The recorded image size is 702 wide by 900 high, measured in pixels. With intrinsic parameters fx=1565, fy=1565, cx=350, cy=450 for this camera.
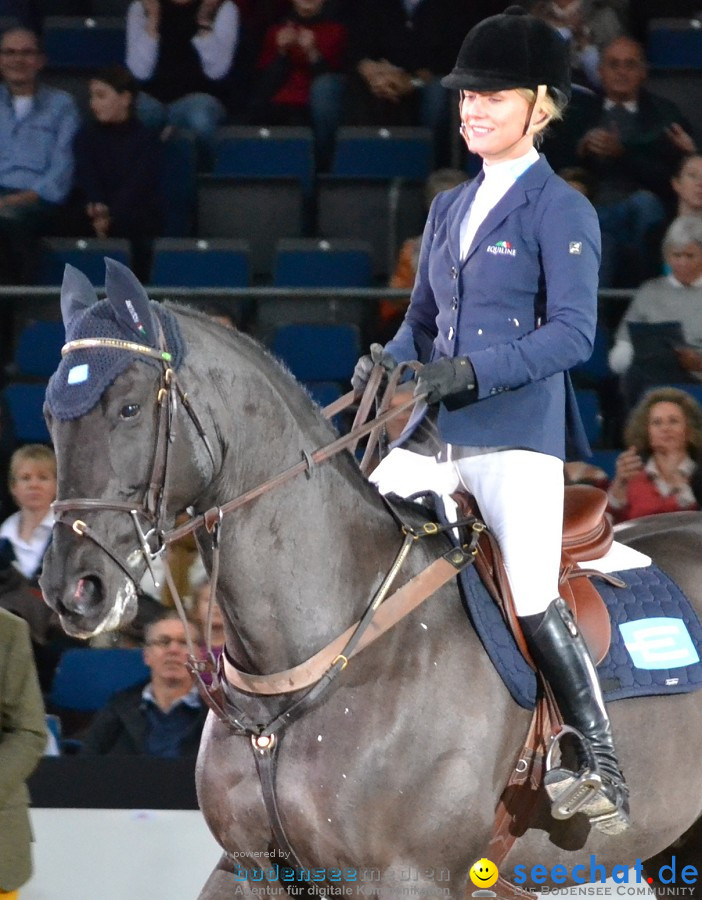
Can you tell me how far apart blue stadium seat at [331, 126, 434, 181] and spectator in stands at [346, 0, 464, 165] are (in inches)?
5.1

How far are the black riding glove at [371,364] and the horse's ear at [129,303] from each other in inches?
24.8

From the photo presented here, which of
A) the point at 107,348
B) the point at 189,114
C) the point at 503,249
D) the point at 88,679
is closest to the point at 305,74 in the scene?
the point at 189,114

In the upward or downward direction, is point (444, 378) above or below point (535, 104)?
below

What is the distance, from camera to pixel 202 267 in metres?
7.07

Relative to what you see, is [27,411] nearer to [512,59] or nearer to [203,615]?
[203,615]

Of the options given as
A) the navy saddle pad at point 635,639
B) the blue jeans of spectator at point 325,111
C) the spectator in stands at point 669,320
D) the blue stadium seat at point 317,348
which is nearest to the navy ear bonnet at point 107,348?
the navy saddle pad at point 635,639

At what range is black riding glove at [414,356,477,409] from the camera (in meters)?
3.13

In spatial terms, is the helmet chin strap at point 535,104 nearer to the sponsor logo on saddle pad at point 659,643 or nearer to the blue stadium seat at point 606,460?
the sponsor logo on saddle pad at point 659,643

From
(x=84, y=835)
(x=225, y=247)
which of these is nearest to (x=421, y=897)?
(x=84, y=835)

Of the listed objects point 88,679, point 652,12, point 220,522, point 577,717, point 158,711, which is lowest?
point 88,679

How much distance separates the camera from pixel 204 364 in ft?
9.79

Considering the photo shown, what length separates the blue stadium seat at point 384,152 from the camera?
765 cm

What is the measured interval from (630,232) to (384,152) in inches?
53.2

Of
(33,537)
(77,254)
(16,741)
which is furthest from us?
(77,254)
